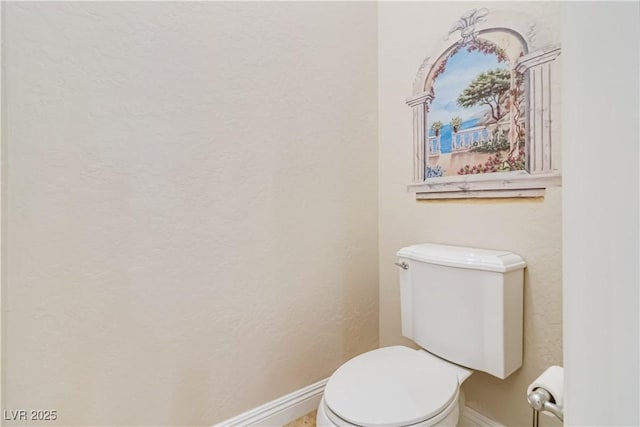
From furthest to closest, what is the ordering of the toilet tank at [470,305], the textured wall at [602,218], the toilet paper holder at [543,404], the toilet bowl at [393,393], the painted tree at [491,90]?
1. the painted tree at [491,90]
2. the toilet tank at [470,305]
3. the toilet bowl at [393,393]
4. the toilet paper holder at [543,404]
5. the textured wall at [602,218]

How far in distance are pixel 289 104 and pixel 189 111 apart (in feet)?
1.28

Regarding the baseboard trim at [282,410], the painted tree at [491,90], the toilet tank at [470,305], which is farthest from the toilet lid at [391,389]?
the painted tree at [491,90]

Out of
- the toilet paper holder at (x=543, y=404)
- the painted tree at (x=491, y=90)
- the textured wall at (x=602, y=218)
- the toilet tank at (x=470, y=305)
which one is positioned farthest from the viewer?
the painted tree at (x=491, y=90)

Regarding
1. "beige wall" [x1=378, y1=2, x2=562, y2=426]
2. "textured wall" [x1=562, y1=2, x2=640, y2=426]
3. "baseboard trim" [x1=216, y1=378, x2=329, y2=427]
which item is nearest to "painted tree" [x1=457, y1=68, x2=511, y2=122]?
"beige wall" [x1=378, y1=2, x2=562, y2=426]

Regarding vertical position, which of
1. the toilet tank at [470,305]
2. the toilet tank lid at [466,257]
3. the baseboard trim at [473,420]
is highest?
the toilet tank lid at [466,257]

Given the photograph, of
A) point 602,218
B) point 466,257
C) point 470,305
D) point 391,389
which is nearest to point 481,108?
point 466,257

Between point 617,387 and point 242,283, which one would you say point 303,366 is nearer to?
point 242,283

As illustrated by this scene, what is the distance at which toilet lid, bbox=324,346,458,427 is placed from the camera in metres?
0.86

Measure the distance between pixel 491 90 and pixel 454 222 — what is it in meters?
0.50

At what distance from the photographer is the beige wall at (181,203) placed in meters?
0.91

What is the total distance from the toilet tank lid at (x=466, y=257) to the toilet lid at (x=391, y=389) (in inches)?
13.1

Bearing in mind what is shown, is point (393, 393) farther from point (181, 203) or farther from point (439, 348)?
point (181, 203)

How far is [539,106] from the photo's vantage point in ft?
3.53

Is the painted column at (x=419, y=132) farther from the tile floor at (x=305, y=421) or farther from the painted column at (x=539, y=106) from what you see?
the tile floor at (x=305, y=421)
